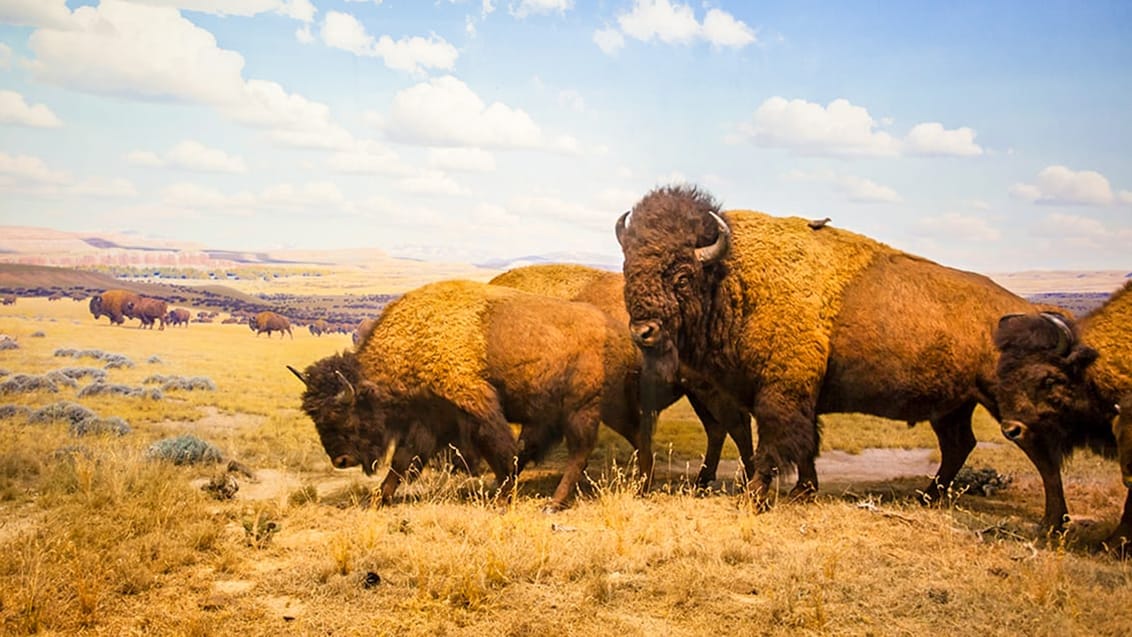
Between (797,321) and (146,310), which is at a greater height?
(797,321)

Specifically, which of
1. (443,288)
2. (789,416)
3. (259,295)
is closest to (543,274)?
(443,288)

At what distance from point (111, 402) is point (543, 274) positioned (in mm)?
5826

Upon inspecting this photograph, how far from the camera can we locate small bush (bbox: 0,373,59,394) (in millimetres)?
9898

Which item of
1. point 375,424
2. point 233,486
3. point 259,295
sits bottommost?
point 233,486

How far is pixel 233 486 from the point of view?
713 centimetres

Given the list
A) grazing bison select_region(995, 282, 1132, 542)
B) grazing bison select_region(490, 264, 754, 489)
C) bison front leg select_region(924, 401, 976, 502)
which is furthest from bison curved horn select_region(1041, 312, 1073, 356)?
grazing bison select_region(490, 264, 754, 489)

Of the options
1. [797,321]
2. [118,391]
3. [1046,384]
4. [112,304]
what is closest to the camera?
[1046,384]

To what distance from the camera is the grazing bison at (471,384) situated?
702 cm

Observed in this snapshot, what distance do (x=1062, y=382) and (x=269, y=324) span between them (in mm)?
10837

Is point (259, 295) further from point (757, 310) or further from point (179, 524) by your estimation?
point (757, 310)

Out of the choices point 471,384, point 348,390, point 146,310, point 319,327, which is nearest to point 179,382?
point 146,310

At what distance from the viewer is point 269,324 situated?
12664 millimetres

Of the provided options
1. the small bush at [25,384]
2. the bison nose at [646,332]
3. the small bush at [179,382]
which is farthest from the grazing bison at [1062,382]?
the small bush at [25,384]

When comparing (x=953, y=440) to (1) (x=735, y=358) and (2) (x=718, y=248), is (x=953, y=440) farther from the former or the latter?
(2) (x=718, y=248)
